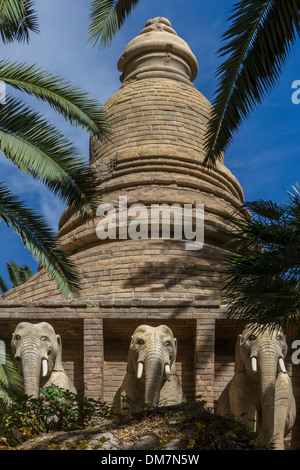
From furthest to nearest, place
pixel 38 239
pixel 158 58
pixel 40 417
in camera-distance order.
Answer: pixel 158 58 → pixel 38 239 → pixel 40 417

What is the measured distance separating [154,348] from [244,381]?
157cm

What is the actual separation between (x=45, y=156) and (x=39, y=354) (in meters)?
3.28

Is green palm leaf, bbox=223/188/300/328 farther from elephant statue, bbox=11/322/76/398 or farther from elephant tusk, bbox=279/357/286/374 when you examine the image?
elephant statue, bbox=11/322/76/398

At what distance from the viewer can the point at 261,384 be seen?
1149cm

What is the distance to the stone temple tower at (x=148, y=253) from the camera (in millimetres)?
12664

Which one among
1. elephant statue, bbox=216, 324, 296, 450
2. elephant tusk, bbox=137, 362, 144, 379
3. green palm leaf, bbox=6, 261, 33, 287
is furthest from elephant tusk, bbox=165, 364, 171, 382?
green palm leaf, bbox=6, 261, 33, 287

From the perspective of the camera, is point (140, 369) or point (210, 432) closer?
point (210, 432)

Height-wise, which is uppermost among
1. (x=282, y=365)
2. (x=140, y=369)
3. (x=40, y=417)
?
(x=282, y=365)

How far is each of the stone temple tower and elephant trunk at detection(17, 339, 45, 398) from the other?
96 cm

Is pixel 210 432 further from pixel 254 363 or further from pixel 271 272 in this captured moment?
pixel 254 363

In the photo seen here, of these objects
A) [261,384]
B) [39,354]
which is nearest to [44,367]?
[39,354]

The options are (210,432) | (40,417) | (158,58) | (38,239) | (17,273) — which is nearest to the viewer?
(210,432)

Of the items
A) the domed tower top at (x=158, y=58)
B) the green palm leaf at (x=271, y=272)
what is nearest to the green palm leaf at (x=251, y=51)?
the green palm leaf at (x=271, y=272)

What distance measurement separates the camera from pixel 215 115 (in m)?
10.0
